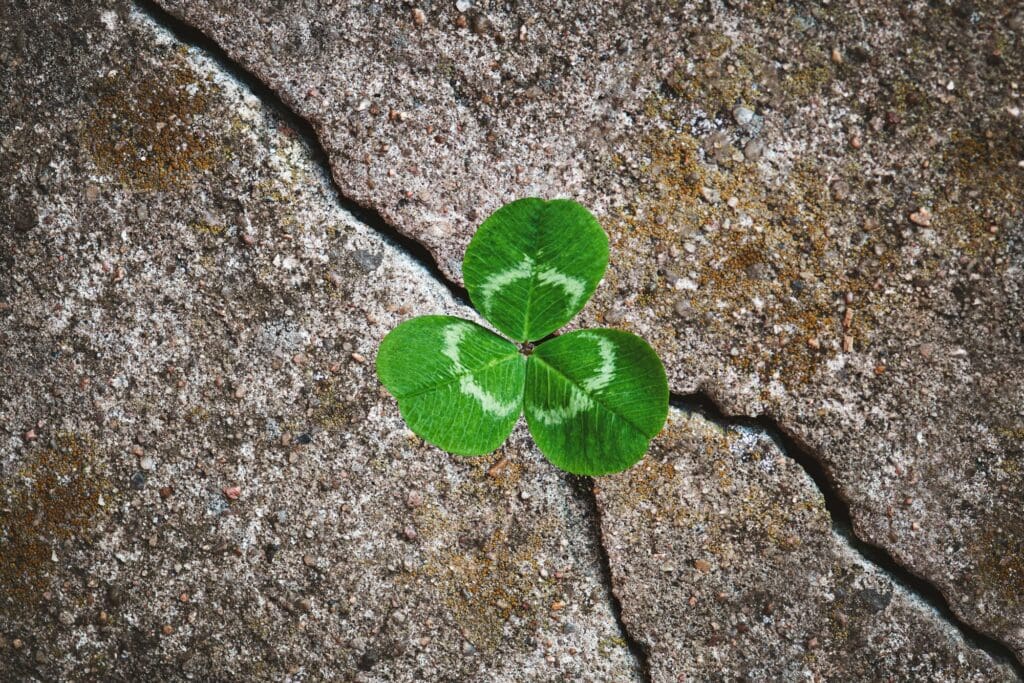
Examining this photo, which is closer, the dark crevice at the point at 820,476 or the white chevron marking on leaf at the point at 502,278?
the white chevron marking on leaf at the point at 502,278

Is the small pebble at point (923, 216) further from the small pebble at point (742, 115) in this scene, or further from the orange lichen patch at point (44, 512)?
the orange lichen patch at point (44, 512)

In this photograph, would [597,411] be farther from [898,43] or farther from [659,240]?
[898,43]

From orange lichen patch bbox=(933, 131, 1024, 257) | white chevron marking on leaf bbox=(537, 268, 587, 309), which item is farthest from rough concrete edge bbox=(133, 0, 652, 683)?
orange lichen patch bbox=(933, 131, 1024, 257)

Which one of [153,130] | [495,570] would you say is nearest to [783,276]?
[495,570]

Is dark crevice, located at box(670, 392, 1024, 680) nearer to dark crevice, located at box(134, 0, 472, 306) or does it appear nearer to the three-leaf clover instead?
the three-leaf clover

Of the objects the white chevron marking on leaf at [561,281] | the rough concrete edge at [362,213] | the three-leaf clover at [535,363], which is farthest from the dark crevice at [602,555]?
the white chevron marking on leaf at [561,281]

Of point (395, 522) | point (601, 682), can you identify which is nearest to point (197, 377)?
point (395, 522)

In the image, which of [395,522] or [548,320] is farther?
[395,522]
